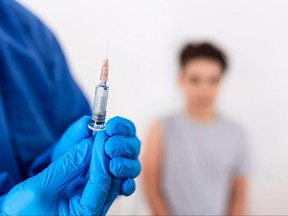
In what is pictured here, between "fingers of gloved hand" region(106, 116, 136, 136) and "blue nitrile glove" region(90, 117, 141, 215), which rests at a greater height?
"fingers of gloved hand" region(106, 116, 136, 136)

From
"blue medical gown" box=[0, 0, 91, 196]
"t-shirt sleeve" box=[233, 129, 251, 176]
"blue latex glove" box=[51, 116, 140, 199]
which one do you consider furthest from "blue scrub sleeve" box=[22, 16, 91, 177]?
"t-shirt sleeve" box=[233, 129, 251, 176]

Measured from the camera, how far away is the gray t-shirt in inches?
36.7

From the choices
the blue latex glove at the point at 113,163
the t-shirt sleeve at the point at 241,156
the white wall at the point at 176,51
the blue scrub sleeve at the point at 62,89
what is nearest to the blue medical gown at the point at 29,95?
the blue scrub sleeve at the point at 62,89

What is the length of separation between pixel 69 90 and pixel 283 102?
1.93 feet

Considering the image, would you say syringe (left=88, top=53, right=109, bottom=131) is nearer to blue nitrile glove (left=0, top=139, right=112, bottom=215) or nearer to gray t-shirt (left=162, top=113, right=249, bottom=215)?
blue nitrile glove (left=0, top=139, right=112, bottom=215)

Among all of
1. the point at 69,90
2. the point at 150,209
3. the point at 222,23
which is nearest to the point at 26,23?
the point at 69,90

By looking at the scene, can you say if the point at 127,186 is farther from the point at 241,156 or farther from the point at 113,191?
the point at 241,156

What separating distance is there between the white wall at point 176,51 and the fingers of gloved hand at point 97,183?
264 mm

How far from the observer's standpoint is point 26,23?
0.93 metres

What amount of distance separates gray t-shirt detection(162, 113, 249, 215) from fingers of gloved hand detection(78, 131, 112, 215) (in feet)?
1.17

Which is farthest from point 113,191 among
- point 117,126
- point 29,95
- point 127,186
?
point 29,95

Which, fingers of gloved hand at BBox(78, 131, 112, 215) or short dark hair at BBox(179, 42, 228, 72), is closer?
fingers of gloved hand at BBox(78, 131, 112, 215)

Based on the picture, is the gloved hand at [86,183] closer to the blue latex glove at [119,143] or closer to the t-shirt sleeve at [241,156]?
the blue latex glove at [119,143]

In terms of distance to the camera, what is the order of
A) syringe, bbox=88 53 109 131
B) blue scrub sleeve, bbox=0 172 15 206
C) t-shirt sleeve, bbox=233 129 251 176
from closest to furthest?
syringe, bbox=88 53 109 131 → blue scrub sleeve, bbox=0 172 15 206 → t-shirt sleeve, bbox=233 129 251 176
